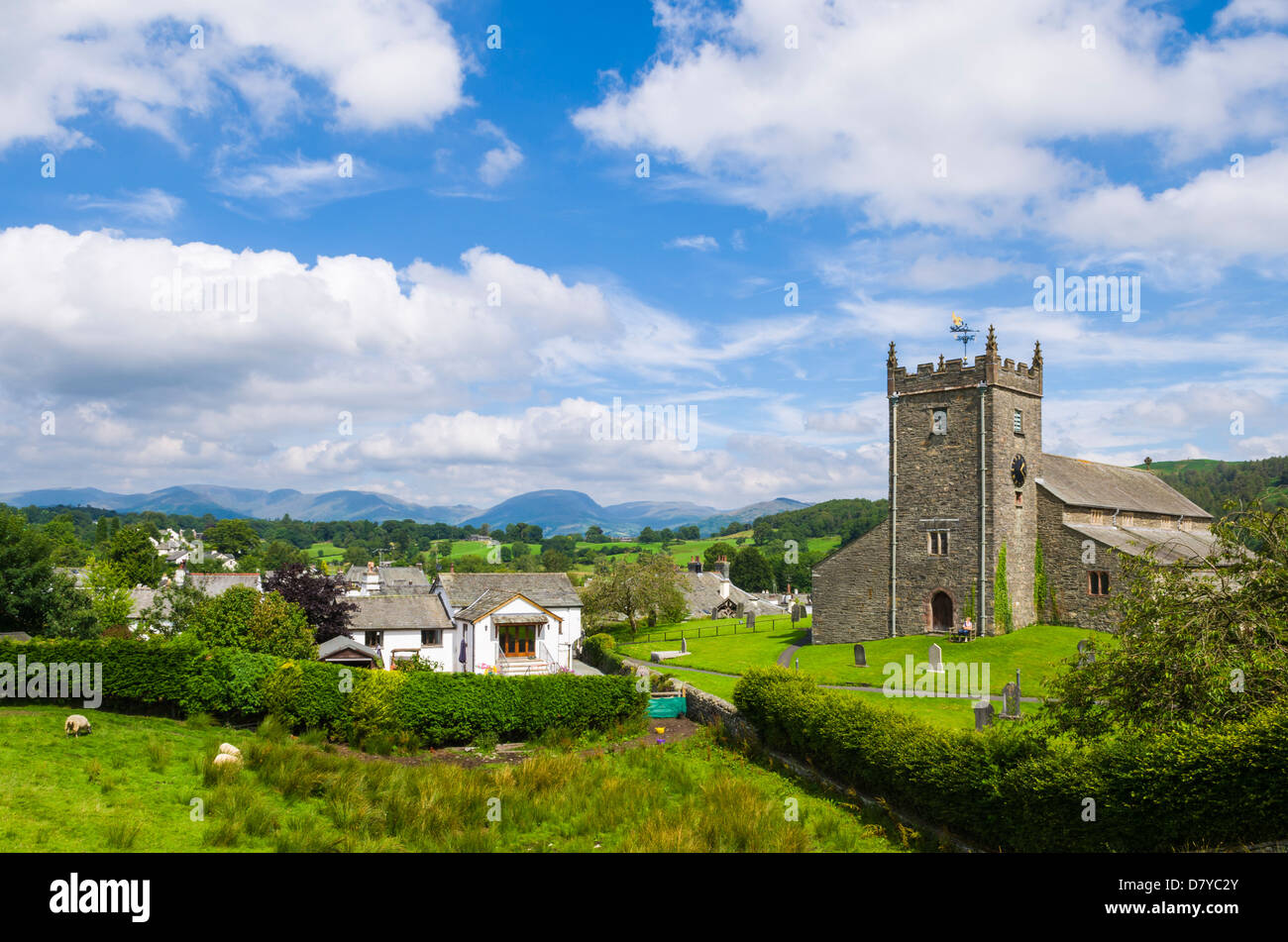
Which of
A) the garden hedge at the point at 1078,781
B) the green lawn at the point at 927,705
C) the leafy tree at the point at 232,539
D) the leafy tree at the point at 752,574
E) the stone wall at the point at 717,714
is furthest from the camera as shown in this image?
the leafy tree at the point at 232,539

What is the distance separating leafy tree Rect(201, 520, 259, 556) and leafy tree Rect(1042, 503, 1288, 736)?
594 feet

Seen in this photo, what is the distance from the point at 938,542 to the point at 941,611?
12.5 feet

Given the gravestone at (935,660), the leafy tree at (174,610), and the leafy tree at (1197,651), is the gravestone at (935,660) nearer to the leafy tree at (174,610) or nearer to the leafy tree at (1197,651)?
the leafy tree at (1197,651)

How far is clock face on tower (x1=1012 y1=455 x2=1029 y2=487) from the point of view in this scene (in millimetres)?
41219

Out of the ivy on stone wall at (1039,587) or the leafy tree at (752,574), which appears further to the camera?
the leafy tree at (752,574)

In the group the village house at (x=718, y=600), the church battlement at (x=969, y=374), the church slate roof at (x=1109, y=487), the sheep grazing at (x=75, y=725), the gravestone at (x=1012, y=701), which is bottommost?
the village house at (x=718, y=600)

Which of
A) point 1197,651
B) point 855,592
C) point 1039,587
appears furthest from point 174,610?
point 1197,651

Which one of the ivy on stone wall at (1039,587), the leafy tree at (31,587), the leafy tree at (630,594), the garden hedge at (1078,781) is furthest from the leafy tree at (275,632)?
the ivy on stone wall at (1039,587)

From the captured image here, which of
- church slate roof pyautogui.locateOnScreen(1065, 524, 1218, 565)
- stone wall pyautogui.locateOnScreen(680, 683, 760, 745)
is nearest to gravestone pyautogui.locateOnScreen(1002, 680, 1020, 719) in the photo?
stone wall pyautogui.locateOnScreen(680, 683, 760, 745)

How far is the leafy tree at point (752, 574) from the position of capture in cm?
11856

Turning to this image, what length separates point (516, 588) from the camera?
5350cm

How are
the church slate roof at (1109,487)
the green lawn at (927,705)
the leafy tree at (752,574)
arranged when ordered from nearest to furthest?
the green lawn at (927,705), the church slate roof at (1109,487), the leafy tree at (752,574)

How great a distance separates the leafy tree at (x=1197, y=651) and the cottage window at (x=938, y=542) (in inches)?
1027
